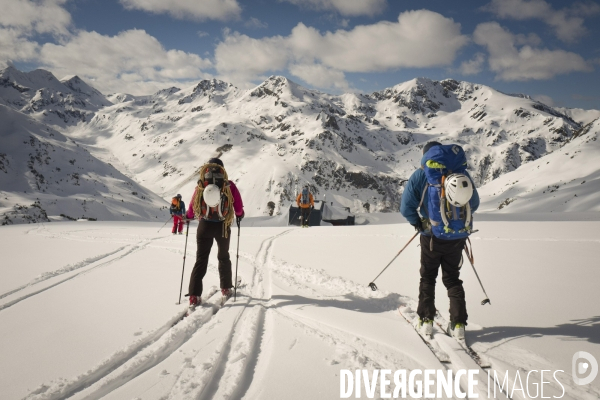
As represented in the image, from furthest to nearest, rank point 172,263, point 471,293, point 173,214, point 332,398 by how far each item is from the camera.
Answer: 1. point 173,214
2. point 172,263
3. point 471,293
4. point 332,398

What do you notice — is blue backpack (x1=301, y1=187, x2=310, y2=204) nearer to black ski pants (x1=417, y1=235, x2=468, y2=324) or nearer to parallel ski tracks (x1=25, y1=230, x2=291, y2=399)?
parallel ski tracks (x1=25, y1=230, x2=291, y2=399)

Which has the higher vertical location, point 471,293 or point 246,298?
point 471,293

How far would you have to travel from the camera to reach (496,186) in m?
42.8

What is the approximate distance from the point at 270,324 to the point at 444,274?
2.44 meters

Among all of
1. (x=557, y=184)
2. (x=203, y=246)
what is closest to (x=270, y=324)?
(x=203, y=246)

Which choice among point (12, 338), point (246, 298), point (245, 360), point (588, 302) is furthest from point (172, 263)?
point (588, 302)

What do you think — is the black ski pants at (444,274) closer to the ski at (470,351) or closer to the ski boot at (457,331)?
the ski boot at (457,331)

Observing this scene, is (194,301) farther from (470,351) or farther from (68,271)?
(470,351)

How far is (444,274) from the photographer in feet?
12.5

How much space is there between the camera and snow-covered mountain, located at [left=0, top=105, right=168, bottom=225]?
4004cm

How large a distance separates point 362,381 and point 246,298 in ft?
8.76

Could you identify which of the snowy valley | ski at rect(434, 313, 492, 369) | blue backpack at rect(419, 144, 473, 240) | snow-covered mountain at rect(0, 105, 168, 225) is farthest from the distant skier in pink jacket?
snow-covered mountain at rect(0, 105, 168, 225)

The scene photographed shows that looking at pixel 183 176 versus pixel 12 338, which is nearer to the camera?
pixel 12 338

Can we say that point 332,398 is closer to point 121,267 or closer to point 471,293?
point 471,293
